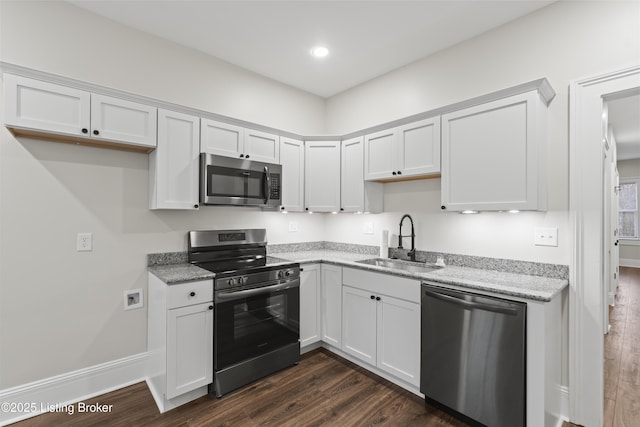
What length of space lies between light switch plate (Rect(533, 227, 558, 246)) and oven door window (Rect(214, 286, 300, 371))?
6.48ft

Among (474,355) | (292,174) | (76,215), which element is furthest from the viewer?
(292,174)

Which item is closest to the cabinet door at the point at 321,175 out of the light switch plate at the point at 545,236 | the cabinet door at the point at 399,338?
the cabinet door at the point at 399,338

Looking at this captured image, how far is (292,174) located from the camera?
3.29 m

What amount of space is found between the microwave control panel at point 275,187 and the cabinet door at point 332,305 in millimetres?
850

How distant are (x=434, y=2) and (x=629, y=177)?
8821 mm

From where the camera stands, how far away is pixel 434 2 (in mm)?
2217

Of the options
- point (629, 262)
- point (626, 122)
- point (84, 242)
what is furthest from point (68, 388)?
point (629, 262)

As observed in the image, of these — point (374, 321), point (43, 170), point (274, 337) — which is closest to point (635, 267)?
point (374, 321)

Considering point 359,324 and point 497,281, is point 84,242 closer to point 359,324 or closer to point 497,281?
point 359,324

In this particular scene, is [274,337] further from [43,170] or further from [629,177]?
[629,177]

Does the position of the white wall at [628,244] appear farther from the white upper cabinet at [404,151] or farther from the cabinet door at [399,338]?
the cabinet door at [399,338]

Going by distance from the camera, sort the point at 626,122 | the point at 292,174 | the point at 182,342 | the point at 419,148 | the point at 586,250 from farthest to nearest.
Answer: the point at 626,122
the point at 292,174
the point at 419,148
the point at 182,342
the point at 586,250

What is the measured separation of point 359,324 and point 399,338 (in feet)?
1.38

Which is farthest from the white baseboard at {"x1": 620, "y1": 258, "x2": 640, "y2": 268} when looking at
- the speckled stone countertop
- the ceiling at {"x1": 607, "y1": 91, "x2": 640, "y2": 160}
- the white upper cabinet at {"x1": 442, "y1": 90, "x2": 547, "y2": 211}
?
the white upper cabinet at {"x1": 442, "y1": 90, "x2": 547, "y2": 211}
